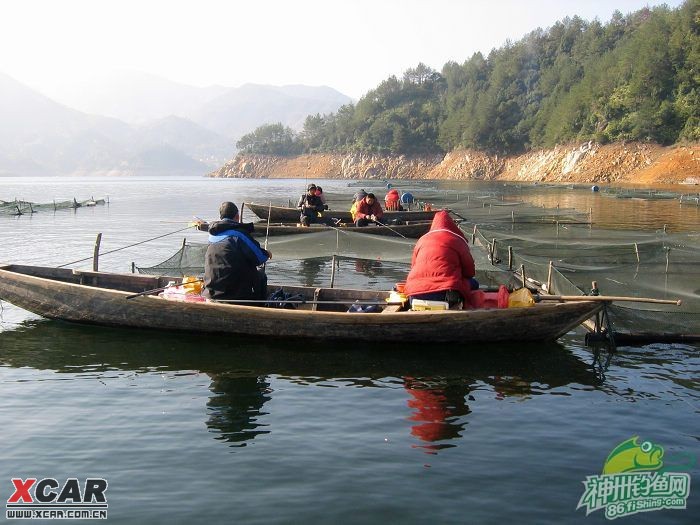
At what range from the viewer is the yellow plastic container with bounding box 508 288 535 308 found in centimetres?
1020

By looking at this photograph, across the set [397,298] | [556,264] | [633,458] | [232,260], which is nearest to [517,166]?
[556,264]

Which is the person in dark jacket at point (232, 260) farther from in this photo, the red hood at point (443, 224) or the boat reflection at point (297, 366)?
the red hood at point (443, 224)

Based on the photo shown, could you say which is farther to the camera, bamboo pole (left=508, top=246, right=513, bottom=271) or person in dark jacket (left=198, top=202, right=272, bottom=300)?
bamboo pole (left=508, top=246, right=513, bottom=271)

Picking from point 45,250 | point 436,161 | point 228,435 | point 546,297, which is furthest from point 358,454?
point 436,161

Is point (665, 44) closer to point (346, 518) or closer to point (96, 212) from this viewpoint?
A: point (96, 212)

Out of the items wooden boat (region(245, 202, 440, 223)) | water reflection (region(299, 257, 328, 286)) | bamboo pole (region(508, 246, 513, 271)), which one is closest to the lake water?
bamboo pole (region(508, 246, 513, 271))

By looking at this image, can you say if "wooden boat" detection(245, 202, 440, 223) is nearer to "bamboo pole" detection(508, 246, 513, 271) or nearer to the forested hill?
"bamboo pole" detection(508, 246, 513, 271)

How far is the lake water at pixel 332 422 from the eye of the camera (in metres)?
5.96

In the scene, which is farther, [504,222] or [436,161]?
[436,161]

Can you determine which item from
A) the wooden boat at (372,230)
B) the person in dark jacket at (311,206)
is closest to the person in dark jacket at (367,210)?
the wooden boat at (372,230)

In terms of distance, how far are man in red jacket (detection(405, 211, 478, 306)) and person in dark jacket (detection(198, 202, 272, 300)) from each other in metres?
2.65

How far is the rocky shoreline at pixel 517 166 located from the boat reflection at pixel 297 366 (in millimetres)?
62145

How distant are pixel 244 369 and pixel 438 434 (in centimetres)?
359

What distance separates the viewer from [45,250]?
80.7ft
